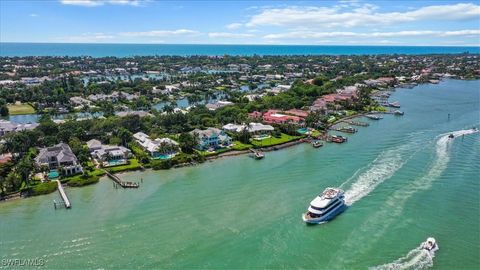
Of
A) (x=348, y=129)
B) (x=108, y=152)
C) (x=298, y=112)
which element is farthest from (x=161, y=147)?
(x=298, y=112)

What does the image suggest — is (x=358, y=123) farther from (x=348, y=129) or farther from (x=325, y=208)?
(x=325, y=208)

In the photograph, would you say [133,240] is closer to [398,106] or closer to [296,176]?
[296,176]

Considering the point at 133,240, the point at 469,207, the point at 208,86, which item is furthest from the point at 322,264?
the point at 208,86

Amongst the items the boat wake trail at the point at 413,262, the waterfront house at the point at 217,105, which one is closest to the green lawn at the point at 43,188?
the boat wake trail at the point at 413,262

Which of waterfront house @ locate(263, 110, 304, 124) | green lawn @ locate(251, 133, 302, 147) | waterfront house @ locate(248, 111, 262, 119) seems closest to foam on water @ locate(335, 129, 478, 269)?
green lawn @ locate(251, 133, 302, 147)

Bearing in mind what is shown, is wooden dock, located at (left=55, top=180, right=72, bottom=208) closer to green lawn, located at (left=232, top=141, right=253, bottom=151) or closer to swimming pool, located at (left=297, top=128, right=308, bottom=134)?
green lawn, located at (left=232, top=141, right=253, bottom=151)

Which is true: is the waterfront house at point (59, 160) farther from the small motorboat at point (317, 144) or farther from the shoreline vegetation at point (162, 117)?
the small motorboat at point (317, 144)
